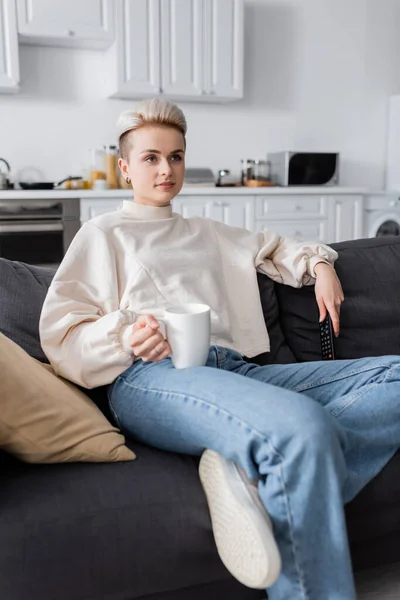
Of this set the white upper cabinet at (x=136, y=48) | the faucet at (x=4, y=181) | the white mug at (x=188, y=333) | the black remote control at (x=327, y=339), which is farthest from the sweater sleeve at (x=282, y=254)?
the white upper cabinet at (x=136, y=48)

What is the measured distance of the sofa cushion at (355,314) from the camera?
1805 millimetres

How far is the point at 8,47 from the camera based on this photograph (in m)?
3.83

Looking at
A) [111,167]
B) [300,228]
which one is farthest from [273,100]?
[111,167]

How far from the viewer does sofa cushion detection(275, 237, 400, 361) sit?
71.1 inches

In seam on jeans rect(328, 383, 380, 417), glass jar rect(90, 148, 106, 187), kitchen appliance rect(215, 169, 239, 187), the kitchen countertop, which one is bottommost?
seam on jeans rect(328, 383, 380, 417)

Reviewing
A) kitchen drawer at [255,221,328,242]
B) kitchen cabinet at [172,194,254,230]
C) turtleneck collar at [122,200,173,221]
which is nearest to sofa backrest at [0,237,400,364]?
turtleneck collar at [122,200,173,221]

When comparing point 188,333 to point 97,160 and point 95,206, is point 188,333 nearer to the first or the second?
point 95,206

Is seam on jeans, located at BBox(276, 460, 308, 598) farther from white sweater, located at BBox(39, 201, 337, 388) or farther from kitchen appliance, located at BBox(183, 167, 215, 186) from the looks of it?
kitchen appliance, located at BBox(183, 167, 215, 186)

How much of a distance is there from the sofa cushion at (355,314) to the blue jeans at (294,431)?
32cm

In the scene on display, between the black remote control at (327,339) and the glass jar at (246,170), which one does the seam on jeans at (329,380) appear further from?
the glass jar at (246,170)

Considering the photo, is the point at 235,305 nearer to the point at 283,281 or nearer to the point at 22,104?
the point at 283,281

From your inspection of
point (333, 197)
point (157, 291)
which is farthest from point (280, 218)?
point (157, 291)

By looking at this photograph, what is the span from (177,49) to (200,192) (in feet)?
3.00

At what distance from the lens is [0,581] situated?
1041 millimetres
